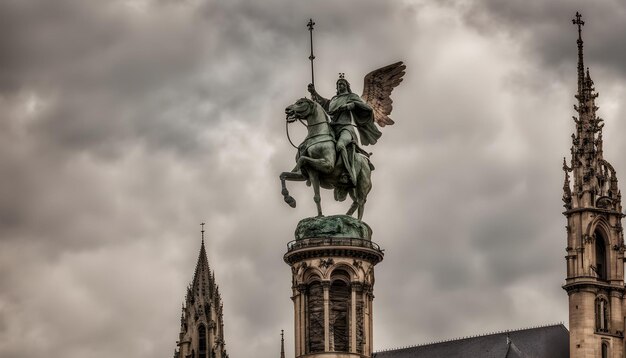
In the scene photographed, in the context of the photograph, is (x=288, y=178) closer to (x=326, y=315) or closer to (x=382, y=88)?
(x=326, y=315)

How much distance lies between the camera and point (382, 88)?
58312 mm

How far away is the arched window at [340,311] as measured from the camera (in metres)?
52.2

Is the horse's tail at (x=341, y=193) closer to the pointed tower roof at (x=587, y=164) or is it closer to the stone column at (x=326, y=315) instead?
the stone column at (x=326, y=315)

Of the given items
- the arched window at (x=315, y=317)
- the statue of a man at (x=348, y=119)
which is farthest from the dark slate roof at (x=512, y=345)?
the arched window at (x=315, y=317)

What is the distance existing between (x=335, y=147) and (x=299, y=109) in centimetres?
144

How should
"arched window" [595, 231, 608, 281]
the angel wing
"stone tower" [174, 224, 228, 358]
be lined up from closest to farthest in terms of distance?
1. the angel wing
2. "arched window" [595, 231, 608, 281]
3. "stone tower" [174, 224, 228, 358]

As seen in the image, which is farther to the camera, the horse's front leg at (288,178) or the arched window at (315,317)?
the horse's front leg at (288,178)

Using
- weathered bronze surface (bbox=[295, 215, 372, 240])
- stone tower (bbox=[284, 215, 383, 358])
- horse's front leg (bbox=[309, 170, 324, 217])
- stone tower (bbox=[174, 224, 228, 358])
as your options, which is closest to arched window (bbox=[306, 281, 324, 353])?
stone tower (bbox=[284, 215, 383, 358])

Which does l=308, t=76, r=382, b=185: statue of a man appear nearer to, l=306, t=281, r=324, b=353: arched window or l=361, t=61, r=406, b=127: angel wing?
l=361, t=61, r=406, b=127: angel wing

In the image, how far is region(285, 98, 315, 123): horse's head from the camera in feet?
176

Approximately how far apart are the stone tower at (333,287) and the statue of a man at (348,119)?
1865 mm

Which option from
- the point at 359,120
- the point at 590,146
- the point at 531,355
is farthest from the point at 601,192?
the point at 359,120

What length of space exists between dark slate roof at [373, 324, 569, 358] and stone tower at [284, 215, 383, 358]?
7135cm

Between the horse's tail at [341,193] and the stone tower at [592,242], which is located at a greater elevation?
the stone tower at [592,242]
